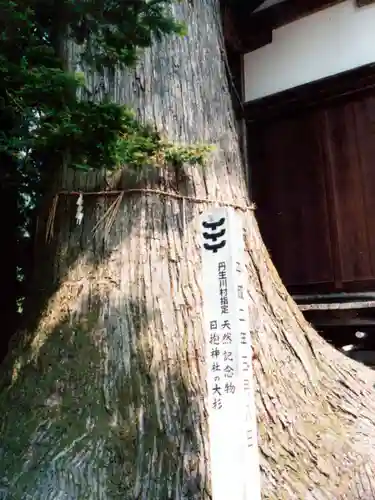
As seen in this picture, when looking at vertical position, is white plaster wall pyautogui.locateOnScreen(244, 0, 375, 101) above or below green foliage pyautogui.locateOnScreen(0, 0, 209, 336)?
above

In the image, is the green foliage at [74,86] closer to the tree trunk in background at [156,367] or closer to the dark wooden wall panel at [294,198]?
the tree trunk in background at [156,367]

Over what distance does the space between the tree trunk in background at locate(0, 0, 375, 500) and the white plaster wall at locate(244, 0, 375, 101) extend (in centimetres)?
235

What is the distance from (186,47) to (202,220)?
1763 mm

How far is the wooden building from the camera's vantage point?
16.4ft

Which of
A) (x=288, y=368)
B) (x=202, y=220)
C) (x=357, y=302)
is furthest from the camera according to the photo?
(x=357, y=302)

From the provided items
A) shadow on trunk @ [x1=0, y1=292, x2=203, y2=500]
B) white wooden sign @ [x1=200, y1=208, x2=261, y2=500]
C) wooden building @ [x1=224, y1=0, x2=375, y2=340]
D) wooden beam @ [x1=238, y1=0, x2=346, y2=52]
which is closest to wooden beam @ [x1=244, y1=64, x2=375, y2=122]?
wooden building @ [x1=224, y1=0, x2=375, y2=340]

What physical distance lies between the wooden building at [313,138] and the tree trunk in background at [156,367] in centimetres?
170

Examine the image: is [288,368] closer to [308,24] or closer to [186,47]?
[186,47]

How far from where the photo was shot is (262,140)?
5.73m

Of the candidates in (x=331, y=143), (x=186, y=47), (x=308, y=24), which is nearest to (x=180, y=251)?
(x=186, y=47)

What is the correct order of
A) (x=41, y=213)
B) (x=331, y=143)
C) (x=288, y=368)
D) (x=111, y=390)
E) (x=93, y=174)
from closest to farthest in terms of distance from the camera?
(x=111, y=390), (x=288, y=368), (x=93, y=174), (x=41, y=213), (x=331, y=143)

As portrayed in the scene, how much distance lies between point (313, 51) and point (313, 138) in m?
0.89

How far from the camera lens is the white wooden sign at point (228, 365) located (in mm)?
2004

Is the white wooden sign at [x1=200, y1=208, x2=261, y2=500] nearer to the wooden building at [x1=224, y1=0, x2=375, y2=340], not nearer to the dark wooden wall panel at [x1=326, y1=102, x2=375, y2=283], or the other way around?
the wooden building at [x1=224, y1=0, x2=375, y2=340]
